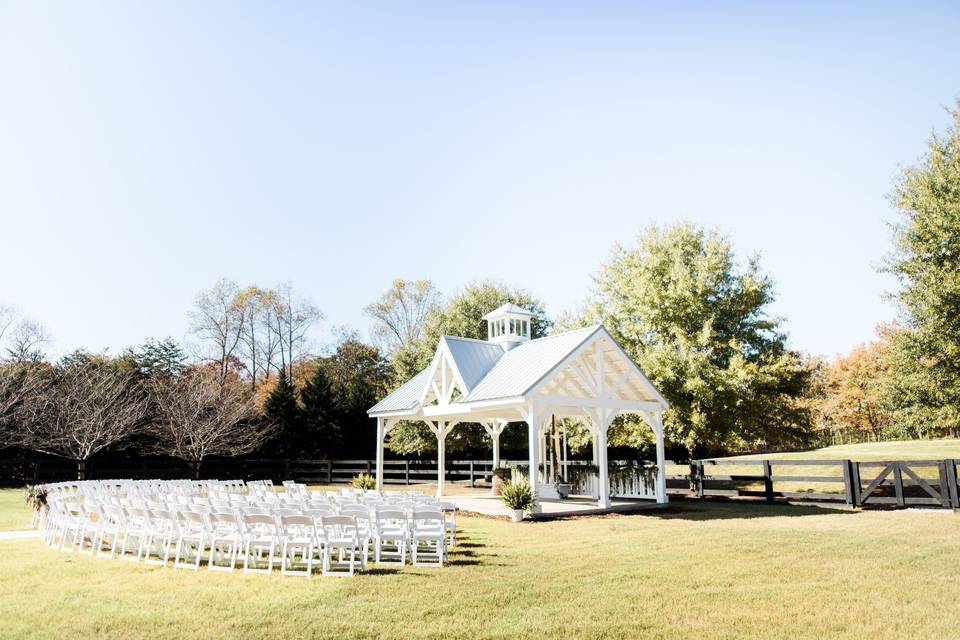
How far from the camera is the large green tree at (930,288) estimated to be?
18.5 metres

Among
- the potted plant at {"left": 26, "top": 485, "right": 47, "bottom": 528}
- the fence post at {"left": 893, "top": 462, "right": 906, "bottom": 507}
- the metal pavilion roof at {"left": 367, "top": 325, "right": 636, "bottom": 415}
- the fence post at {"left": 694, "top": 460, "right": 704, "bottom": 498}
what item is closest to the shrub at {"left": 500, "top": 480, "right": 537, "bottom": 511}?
the metal pavilion roof at {"left": 367, "top": 325, "right": 636, "bottom": 415}

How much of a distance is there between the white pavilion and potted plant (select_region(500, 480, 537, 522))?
1.73ft

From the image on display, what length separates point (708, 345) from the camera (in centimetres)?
2427

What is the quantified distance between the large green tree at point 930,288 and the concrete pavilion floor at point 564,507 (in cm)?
828

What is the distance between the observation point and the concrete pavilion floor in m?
17.0

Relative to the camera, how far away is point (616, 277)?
28266 millimetres

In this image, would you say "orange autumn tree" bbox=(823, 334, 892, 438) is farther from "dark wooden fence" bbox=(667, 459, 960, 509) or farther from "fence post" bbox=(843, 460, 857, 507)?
"fence post" bbox=(843, 460, 857, 507)

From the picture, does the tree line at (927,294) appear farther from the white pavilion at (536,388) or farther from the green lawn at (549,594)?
the green lawn at (549,594)

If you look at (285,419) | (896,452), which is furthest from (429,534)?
(896,452)

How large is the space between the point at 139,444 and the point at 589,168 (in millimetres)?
27792

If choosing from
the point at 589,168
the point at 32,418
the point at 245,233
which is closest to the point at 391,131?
the point at 589,168

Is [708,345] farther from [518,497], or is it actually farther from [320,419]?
[320,419]

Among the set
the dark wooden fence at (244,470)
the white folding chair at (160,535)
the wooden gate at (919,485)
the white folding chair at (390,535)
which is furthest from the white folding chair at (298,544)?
the dark wooden fence at (244,470)

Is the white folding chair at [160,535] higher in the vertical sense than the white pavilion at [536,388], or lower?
lower
